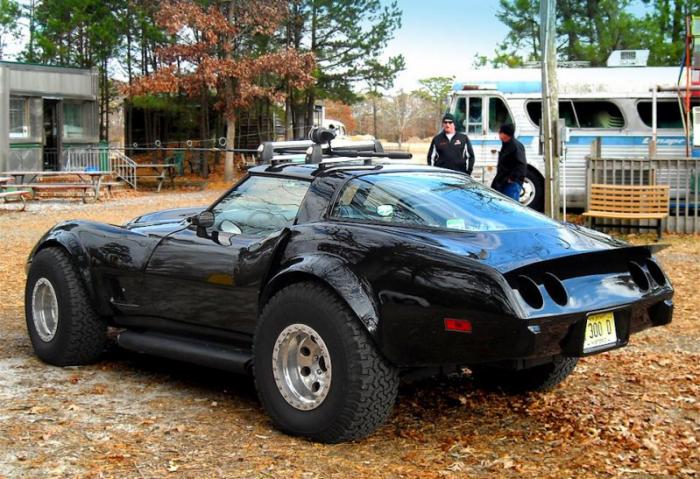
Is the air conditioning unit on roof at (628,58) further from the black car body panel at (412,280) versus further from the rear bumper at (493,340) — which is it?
the rear bumper at (493,340)

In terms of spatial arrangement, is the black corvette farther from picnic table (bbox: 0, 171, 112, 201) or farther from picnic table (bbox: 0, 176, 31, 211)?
picnic table (bbox: 0, 171, 112, 201)

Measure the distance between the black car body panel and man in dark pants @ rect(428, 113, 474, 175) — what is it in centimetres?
681

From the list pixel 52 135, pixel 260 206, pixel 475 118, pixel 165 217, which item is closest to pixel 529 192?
pixel 475 118

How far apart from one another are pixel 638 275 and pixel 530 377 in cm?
112

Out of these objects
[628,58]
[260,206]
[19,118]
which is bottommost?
[260,206]

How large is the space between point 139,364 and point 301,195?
194cm

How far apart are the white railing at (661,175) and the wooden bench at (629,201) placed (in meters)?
0.43

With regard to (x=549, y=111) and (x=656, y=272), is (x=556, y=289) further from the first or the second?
(x=549, y=111)

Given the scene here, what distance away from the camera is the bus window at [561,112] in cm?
1955

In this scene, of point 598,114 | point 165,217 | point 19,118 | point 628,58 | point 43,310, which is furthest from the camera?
point 19,118

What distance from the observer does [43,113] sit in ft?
93.8

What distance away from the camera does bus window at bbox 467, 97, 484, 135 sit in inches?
776

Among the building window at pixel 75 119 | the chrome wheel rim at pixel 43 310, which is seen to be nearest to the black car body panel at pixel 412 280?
the chrome wheel rim at pixel 43 310

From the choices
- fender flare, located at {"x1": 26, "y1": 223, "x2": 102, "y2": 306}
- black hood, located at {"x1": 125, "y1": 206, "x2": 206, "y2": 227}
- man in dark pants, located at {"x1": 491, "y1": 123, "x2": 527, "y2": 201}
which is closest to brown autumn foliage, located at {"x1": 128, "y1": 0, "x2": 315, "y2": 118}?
man in dark pants, located at {"x1": 491, "y1": 123, "x2": 527, "y2": 201}
